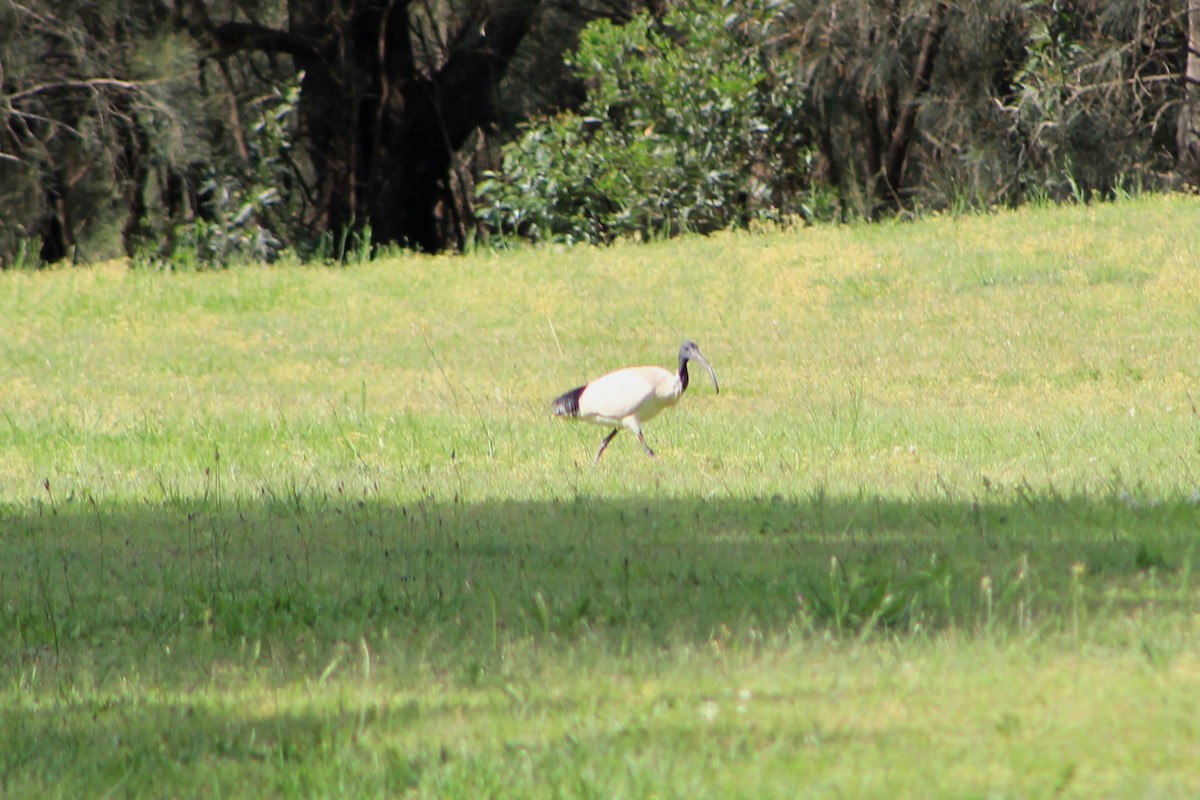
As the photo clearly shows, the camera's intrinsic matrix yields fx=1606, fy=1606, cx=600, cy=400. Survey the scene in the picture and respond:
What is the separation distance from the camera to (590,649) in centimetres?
525

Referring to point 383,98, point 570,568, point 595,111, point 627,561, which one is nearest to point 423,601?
point 570,568

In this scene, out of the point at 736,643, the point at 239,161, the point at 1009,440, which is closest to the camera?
the point at 736,643

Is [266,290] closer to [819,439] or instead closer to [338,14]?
[338,14]

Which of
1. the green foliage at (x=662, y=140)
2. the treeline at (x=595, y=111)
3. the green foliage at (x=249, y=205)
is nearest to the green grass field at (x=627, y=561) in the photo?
the treeline at (x=595, y=111)

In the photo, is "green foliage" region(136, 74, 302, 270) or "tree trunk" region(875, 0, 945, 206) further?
"green foliage" region(136, 74, 302, 270)

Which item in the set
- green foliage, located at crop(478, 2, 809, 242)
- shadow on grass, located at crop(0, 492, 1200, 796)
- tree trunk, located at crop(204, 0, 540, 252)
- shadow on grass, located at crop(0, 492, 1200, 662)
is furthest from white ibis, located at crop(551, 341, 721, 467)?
tree trunk, located at crop(204, 0, 540, 252)

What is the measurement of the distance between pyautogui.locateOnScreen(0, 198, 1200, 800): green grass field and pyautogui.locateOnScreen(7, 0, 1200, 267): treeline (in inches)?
254

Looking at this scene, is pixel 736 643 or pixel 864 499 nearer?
pixel 736 643

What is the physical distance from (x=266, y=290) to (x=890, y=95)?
1025cm

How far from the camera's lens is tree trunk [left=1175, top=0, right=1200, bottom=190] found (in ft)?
72.2

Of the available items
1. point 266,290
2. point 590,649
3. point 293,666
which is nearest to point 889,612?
point 590,649

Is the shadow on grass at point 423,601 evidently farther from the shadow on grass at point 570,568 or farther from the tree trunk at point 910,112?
the tree trunk at point 910,112

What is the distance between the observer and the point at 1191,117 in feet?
73.6

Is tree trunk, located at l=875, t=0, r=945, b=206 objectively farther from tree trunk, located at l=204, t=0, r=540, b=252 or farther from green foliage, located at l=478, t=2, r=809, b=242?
tree trunk, located at l=204, t=0, r=540, b=252
